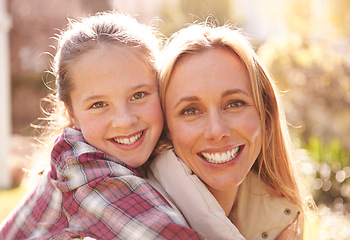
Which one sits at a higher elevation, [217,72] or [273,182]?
[217,72]

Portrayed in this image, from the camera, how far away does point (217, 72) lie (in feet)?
9.45

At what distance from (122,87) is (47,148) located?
3.12 feet

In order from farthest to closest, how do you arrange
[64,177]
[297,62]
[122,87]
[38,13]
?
1. [38,13]
2. [297,62]
3. [122,87]
4. [64,177]

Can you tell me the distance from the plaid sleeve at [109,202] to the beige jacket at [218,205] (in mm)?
A: 272

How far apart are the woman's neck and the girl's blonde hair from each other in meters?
0.24

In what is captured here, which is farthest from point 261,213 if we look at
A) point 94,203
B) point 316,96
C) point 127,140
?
point 316,96

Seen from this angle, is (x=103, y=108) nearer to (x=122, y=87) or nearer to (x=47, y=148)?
(x=122, y=87)

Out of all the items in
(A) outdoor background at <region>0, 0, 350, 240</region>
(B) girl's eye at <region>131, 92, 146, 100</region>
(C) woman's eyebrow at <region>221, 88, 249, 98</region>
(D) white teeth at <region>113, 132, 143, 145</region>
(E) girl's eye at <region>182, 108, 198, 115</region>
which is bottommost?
(A) outdoor background at <region>0, 0, 350, 240</region>

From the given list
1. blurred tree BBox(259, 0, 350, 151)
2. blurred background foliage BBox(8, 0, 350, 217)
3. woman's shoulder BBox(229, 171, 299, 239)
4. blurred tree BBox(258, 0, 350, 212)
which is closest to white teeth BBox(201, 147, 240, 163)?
woman's shoulder BBox(229, 171, 299, 239)

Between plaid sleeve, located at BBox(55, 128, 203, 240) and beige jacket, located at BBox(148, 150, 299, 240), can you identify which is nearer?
plaid sleeve, located at BBox(55, 128, 203, 240)

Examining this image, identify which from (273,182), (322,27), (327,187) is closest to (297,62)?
(322,27)

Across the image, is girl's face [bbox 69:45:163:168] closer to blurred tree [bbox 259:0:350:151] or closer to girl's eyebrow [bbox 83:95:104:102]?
girl's eyebrow [bbox 83:95:104:102]

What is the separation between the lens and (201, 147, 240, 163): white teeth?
115 inches

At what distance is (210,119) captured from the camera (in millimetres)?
2871
